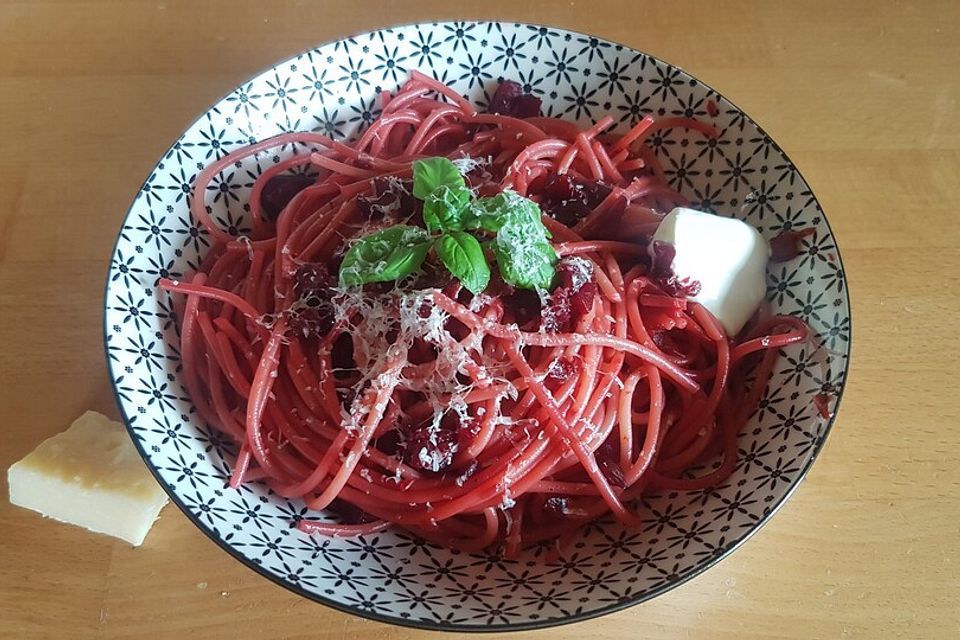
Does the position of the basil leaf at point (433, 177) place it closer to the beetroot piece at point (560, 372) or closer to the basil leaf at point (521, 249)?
the basil leaf at point (521, 249)

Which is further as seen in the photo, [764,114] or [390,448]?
[764,114]

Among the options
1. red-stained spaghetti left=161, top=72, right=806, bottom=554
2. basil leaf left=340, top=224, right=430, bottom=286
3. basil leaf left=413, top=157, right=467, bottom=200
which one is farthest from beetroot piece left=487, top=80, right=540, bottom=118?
basil leaf left=340, top=224, right=430, bottom=286

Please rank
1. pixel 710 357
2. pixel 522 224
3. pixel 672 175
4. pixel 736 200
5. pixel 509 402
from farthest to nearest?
pixel 672 175
pixel 736 200
pixel 710 357
pixel 509 402
pixel 522 224

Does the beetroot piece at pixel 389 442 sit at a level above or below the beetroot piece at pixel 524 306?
below

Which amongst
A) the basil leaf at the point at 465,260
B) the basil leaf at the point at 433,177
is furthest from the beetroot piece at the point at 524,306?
the basil leaf at the point at 433,177

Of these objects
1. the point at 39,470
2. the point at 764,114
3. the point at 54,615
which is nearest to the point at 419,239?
the point at 39,470

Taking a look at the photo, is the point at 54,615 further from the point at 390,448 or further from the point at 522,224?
the point at 522,224

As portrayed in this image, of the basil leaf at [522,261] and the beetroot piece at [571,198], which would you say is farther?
the beetroot piece at [571,198]
